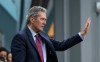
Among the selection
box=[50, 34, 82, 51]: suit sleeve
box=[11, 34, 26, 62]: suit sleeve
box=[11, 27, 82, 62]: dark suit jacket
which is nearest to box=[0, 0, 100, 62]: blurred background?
box=[50, 34, 82, 51]: suit sleeve

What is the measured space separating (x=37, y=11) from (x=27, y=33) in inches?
7.1

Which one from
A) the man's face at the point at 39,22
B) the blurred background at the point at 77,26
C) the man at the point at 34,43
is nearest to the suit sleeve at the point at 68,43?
the man at the point at 34,43

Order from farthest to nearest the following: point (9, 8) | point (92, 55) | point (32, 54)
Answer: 1. point (9, 8)
2. point (92, 55)
3. point (32, 54)

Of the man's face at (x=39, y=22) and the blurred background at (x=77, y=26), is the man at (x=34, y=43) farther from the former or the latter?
the blurred background at (x=77, y=26)

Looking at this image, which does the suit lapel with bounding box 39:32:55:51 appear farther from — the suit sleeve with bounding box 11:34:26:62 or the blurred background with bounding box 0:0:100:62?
the blurred background with bounding box 0:0:100:62

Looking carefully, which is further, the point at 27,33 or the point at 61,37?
the point at 61,37

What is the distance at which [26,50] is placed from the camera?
2801 mm

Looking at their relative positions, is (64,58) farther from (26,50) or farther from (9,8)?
(9,8)

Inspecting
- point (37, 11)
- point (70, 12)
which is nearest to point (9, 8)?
point (70, 12)

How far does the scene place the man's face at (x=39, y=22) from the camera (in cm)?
283

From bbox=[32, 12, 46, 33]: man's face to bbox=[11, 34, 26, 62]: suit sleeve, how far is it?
0.13m

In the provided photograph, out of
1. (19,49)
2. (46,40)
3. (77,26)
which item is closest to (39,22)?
(46,40)

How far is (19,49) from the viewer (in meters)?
2.76

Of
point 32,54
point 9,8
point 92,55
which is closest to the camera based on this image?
point 32,54
